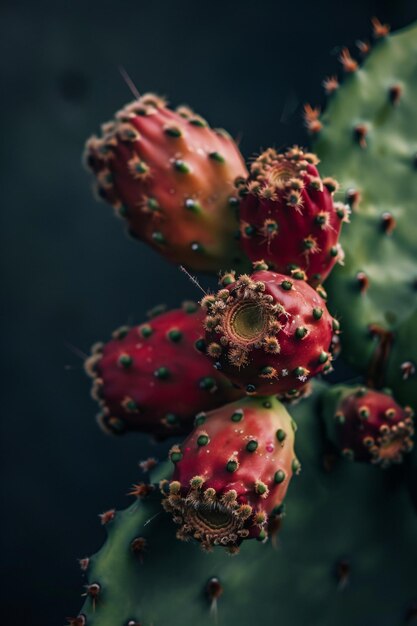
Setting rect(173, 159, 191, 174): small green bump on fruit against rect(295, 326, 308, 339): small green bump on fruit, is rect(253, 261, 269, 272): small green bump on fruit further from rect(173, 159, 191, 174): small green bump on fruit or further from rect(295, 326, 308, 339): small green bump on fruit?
rect(173, 159, 191, 174): small green bump on fruit

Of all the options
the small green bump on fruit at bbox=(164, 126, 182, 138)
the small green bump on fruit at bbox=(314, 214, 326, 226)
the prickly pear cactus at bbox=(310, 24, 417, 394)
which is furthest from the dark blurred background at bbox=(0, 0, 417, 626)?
the small green bump on fruit at bbox=(314, 214, 326, 226)

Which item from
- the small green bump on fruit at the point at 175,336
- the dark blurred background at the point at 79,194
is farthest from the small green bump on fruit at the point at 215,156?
the dark blurred background at the point at 79,194

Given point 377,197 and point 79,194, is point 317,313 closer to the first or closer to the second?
point 377,197

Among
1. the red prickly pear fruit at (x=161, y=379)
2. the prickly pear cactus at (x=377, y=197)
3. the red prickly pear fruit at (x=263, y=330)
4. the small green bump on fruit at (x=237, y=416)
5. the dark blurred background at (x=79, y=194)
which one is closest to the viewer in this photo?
the red prickly pear fruit at (x=263, y=330)

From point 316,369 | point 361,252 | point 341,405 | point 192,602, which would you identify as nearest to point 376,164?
point 361,252

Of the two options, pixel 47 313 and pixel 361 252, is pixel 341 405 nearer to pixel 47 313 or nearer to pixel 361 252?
pixel 361 252

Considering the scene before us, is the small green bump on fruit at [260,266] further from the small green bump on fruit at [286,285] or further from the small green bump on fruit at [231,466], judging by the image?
the small green bump on fruit at [231,466]
